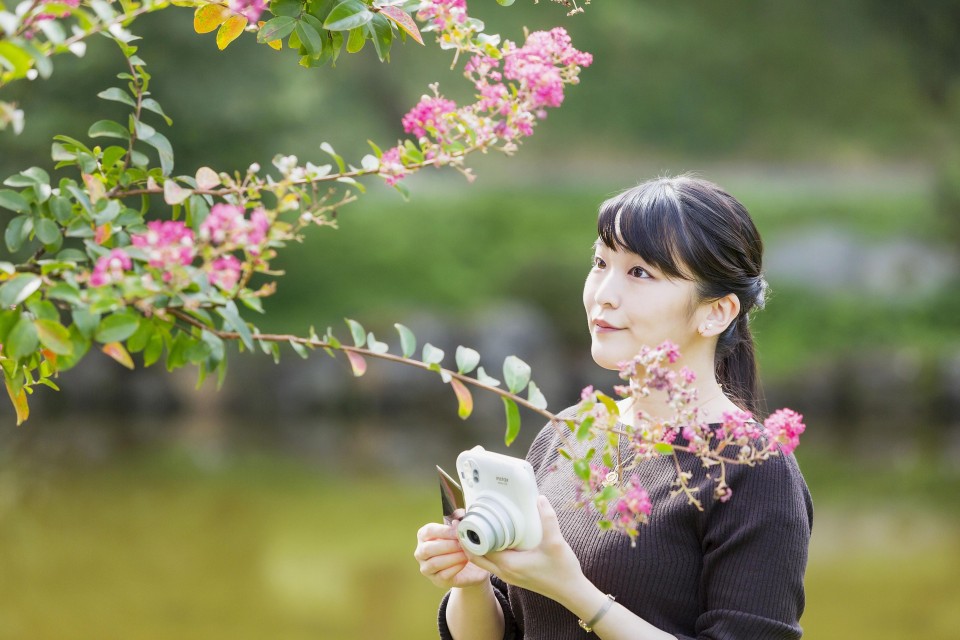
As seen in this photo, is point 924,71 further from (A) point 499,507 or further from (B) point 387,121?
(A) point 499,507

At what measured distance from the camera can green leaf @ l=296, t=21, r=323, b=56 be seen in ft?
3.66

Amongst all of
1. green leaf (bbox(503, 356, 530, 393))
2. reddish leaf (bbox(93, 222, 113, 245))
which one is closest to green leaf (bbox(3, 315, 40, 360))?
reddish leaf (bbox(93, 222, 113, 245))

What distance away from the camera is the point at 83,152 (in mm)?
1062

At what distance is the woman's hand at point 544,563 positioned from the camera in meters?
1.15

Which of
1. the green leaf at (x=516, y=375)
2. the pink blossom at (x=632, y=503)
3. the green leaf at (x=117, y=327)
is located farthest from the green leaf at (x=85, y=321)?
the pink blossom at (x=632, y=503)

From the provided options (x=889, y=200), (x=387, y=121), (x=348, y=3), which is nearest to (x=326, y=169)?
(x=348, y=3)

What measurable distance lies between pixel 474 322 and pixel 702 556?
7.40 m

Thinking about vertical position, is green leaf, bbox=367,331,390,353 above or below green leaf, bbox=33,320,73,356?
above

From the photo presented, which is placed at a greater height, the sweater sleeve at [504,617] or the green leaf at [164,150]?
the green leaf at [164,150]

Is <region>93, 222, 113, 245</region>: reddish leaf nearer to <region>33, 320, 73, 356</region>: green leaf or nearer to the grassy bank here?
<region>33, 320, 73, 356</region>: green leaf

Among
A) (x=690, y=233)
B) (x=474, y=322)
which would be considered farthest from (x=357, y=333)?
(x=474, y=322)

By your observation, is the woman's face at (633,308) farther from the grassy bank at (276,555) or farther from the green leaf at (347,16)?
the grassy bank at (276,555)

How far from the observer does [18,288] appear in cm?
83

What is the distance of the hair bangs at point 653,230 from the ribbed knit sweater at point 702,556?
23 cm
